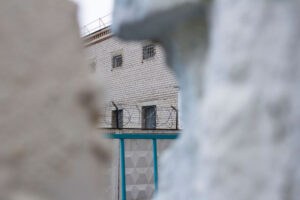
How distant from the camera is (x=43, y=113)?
0.64m

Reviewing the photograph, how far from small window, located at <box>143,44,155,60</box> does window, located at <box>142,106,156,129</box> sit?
1493 millimetres

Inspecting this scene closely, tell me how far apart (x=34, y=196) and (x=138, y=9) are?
977 millimetres

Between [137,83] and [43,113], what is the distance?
12.0 meters

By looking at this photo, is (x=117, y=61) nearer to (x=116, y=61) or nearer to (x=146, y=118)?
(x=116, y=61)

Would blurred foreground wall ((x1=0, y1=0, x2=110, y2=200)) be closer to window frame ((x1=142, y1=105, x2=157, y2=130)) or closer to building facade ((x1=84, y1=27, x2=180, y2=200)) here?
building facade ((x1=84, y1=27, x2=180, y2=200))

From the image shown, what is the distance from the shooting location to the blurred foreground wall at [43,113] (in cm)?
62

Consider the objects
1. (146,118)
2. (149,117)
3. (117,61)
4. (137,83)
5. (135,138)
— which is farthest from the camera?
(117,61)

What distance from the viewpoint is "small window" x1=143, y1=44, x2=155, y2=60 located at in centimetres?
1221

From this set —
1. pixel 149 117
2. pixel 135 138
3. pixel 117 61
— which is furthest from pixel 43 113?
pixel 117 61

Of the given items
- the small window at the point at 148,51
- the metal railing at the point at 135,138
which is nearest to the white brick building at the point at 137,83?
the small window at the point at 148,51

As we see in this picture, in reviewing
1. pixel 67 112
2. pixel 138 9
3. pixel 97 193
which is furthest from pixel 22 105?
pixel 138 9

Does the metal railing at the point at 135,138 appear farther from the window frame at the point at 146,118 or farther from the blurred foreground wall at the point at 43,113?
the window frame at the point at 146,118

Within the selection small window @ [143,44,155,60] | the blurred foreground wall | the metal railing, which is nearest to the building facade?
small window @ [143,44,155,60]

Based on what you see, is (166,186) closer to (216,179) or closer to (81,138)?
(216,179)
